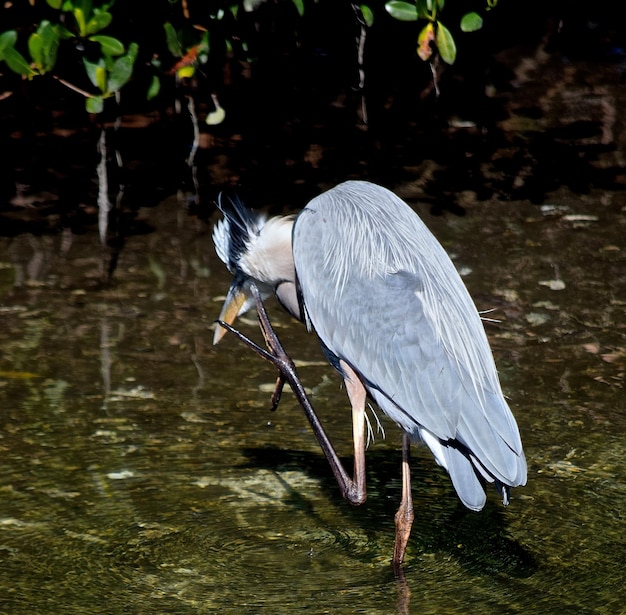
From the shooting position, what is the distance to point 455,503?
4281 mm

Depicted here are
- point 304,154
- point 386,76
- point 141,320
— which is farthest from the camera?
point 386,76

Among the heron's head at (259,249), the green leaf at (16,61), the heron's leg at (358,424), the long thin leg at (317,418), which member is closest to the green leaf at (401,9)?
the heron's head at (259,249)

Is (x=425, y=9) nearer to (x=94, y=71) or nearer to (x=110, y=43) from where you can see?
(x=110, y=43)

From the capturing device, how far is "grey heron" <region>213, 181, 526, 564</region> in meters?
3.68

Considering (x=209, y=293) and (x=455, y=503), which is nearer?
(x=455, y=503)

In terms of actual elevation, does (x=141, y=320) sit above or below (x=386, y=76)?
below

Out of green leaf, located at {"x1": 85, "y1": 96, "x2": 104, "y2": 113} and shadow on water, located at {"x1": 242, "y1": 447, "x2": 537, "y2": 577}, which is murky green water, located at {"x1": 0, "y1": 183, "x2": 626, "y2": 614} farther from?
green leaf, located at {"x1": 85, "y1": 96, "x2": 104, "y2": 113}

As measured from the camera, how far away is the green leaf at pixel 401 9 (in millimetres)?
5293

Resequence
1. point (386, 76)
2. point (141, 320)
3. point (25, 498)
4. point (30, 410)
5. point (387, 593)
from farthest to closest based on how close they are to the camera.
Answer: point (386, 76)
point (141, 320)
point (30, 410)
point (25, 498)
point (387, 593)

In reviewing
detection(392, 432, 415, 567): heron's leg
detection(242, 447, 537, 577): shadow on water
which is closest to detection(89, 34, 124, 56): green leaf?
detection(242, 447, 537, 577): shadow on water

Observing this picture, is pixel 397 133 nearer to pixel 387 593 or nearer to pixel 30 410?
pixel 30 410

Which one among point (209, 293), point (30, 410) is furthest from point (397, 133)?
point (30, 410)

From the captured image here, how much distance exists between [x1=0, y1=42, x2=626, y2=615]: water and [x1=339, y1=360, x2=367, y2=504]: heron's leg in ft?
0.60

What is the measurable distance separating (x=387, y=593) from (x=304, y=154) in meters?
5.48
